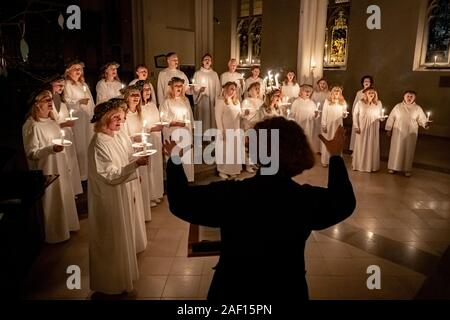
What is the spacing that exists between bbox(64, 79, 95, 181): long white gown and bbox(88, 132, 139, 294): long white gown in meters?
→ 3.74

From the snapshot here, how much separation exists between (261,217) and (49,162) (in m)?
4.34

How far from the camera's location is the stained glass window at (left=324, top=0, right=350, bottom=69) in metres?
17.3

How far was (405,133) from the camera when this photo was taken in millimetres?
9250

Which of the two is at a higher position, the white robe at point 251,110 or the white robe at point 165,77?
the white robe at point 165,77

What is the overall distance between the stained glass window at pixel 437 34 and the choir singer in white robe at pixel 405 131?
6.95 m

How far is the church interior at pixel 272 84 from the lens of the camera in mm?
4395

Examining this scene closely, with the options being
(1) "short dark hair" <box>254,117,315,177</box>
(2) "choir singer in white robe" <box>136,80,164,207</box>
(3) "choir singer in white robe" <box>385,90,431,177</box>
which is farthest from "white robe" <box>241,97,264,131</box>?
(1) "short dark hair" <box>254,117,315,177</box>

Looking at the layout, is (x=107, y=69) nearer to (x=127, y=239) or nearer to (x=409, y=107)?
(x=127, y=239)

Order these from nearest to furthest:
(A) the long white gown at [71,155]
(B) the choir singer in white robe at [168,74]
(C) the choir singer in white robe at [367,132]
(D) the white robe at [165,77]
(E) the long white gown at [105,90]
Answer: (A) the long white gown at [71,155] → (E) the long white gown at [105,90] → (B) the choir singer in white robe at [168,74] → (D) the white robe at [165,77] → (C) the choir singer in white robe at [367,132]

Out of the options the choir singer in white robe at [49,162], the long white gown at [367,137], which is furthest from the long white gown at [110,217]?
the long white gown at [367,137]

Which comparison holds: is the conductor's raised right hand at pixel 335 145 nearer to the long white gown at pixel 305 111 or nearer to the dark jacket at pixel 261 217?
the dark jacket at pixel 261 217

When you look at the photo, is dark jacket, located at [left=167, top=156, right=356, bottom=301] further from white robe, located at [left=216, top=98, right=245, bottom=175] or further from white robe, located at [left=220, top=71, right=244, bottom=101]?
white robe, located at [left=220, top=71, right=244, bottom=101]
